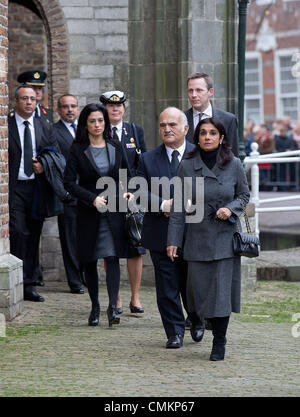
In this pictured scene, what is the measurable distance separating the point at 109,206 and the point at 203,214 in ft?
4.92

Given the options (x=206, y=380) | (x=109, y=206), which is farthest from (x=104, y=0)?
(x=206, y=380)

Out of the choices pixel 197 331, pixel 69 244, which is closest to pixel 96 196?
pixel 197 331

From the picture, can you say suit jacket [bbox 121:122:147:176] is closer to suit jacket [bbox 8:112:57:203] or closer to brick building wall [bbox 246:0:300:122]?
suit jacket [bbox 8:112:57:203]

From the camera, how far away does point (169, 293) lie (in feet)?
27.1

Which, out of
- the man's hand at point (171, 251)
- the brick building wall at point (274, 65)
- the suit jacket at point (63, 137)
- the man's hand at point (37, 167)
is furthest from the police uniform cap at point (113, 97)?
the brick building wall at point (274, 65)

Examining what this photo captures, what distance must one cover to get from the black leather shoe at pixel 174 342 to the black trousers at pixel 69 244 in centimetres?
318

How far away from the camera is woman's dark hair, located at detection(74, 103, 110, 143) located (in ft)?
29.7

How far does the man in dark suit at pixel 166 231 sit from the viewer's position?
8.24 metres

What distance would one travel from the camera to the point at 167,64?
1228cm

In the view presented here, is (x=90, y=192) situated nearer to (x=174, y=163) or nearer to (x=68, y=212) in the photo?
(x=174, y=163)

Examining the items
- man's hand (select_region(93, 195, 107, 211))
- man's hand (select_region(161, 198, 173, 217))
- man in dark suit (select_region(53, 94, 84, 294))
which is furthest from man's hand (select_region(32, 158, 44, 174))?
man's hand (select_region(161, 198, 173, 217))

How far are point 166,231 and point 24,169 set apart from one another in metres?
2.58

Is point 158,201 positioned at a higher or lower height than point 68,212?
higher

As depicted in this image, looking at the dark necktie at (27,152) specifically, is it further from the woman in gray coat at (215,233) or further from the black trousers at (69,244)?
the woman in gray coat at (215,233)
